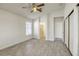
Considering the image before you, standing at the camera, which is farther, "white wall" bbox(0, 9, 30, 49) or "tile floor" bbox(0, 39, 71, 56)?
"white wall" bbox(0, 9, 30, 49)

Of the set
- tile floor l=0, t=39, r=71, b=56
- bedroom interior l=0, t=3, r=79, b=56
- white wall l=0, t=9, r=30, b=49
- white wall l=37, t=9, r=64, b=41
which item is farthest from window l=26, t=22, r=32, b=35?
tile floor l=0, t=39, r=71, b=56

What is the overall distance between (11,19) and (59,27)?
7.12m

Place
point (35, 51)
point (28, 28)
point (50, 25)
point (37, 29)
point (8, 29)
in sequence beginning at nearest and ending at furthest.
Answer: point (35, 51)
point (8, 29)
point (50, 25)
point (28, 28)
point (37, 29)

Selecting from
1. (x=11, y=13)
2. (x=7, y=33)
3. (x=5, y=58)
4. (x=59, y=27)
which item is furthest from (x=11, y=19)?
(x=59, y=27)

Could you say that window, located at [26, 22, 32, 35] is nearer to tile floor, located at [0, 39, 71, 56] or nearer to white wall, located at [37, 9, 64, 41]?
white wall, located at [37, 9, 64, 41]

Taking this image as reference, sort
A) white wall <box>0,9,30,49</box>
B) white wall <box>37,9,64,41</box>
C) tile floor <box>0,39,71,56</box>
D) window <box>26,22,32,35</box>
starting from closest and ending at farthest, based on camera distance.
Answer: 1. tile floor <box>0,39,71,56</box>
2. white wall <box>0,9,30,49</box>
3. white wall <box>37,9,64,41</box>
4. window <box>26,22,32,35</box>

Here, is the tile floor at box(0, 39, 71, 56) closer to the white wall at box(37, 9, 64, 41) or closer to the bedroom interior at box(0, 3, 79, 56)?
the bedroom interior at box(0, 3, 79, 56)

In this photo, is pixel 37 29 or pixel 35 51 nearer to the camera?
pixel 35 51

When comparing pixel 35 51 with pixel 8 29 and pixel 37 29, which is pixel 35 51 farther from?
pixel 37 29

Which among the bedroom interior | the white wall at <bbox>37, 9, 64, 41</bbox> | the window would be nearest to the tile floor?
the bedroom interior

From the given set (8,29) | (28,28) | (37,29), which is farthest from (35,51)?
(37,29)

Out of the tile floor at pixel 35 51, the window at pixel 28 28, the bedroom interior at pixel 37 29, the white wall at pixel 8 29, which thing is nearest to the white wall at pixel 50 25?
the bedroom interior at pixel 37 29

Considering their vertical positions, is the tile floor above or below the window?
below

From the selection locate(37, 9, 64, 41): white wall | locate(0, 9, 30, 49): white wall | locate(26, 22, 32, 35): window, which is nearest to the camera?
locate(0, 9, 30, 49): white wall
